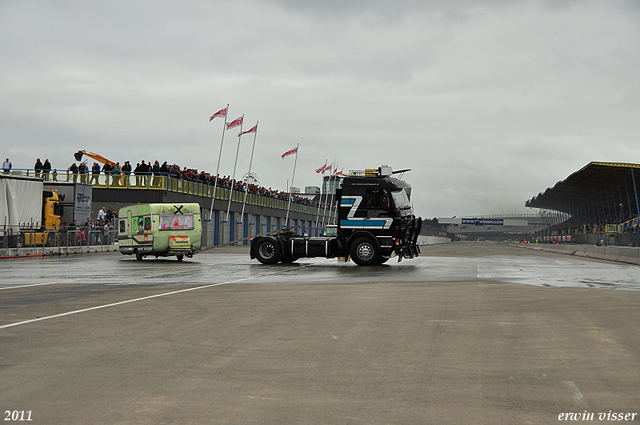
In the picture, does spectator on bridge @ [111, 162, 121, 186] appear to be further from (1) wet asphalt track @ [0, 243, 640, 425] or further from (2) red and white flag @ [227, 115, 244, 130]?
(1) wet asphalt track @ [0, 243, 640, 425]

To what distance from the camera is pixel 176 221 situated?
27750 millimetres

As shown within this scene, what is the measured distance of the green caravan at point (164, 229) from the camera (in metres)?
27.6

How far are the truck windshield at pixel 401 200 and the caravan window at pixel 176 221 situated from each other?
913 cm

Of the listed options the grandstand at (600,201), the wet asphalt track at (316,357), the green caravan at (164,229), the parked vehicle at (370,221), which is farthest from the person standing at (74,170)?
the grandstand at (600,201)

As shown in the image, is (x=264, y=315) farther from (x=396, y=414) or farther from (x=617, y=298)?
(x=617, y=298)

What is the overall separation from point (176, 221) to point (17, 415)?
76.6ft

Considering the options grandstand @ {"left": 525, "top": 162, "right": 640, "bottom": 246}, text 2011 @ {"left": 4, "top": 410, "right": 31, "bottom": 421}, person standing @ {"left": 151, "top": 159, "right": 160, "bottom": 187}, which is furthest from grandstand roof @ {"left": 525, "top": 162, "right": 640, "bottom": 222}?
text 2011 @ {"left": 4, "top": 410, "right": 31, "bottom": 421}

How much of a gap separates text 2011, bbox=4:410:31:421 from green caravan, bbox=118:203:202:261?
2309 centimetres

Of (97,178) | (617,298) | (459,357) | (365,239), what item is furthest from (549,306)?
(97,178)

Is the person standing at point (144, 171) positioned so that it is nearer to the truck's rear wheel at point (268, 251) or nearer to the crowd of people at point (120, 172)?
the crowd of people at point (120, 172)

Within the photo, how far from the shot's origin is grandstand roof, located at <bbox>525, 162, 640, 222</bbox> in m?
70.3

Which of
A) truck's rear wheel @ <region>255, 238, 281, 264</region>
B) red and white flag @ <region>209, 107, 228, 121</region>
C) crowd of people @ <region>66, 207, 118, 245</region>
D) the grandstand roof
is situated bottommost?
truck's rear wheel @ <region>255, 238, 281, 264</region>

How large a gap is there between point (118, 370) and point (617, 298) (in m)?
10.0

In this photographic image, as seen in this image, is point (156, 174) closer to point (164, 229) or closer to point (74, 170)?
point (74, 170)
